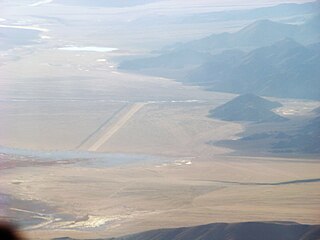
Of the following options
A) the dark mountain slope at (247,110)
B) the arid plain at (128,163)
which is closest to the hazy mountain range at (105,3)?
the arid plain at (128,163)

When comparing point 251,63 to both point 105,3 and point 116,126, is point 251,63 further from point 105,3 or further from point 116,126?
point 105,3

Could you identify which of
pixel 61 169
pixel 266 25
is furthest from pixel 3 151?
pixel 266 25

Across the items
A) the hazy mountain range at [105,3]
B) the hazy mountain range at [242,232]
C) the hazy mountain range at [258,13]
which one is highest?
the hazy mountain range at [242,232]

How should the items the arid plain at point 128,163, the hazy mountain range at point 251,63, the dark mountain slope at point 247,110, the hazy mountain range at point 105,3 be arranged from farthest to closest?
the hazy mountain range at point 105,3, the hazy mountain range at point 251,63, the dark mountain slope at point 247,110, the arid plain at point 128,163

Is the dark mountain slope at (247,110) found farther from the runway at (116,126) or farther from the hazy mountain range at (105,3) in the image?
the hazy mountain range at (105,3)

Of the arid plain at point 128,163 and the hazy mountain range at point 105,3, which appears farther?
the hazy mountain range at point 105,3
